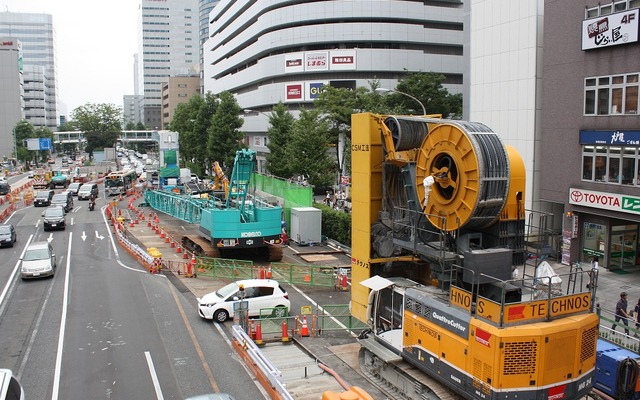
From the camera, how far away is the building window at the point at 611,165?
25.6m

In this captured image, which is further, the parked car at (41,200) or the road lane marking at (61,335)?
the parked car at (41,200)

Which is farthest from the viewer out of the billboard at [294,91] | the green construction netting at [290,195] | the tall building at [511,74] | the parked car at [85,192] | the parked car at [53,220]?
the billboard at [294,91]

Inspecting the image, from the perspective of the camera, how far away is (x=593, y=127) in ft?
90.4

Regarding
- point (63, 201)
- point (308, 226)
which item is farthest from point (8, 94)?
point (308, 226)

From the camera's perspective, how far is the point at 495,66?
33844mm

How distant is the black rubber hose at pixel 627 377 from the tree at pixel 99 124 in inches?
5345

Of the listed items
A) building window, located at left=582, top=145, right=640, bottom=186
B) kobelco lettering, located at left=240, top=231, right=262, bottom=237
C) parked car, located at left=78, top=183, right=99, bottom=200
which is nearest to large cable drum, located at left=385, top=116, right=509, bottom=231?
A: kobelco lettering, located at left=240, top=231, right=262, bottom=237

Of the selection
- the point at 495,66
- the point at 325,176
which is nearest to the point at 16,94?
the point at 325,176

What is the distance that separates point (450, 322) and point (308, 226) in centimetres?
2266

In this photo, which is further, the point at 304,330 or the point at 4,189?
the point at 4,189

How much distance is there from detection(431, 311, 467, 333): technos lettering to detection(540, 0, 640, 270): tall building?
1687 centimetres

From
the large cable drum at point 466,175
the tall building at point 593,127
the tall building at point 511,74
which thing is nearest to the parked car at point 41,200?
the tall building at point 511,74

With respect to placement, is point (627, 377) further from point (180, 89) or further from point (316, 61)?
point (180, 89)

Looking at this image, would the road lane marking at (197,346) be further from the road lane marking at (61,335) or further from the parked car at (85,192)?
the parked car at (85,192)
